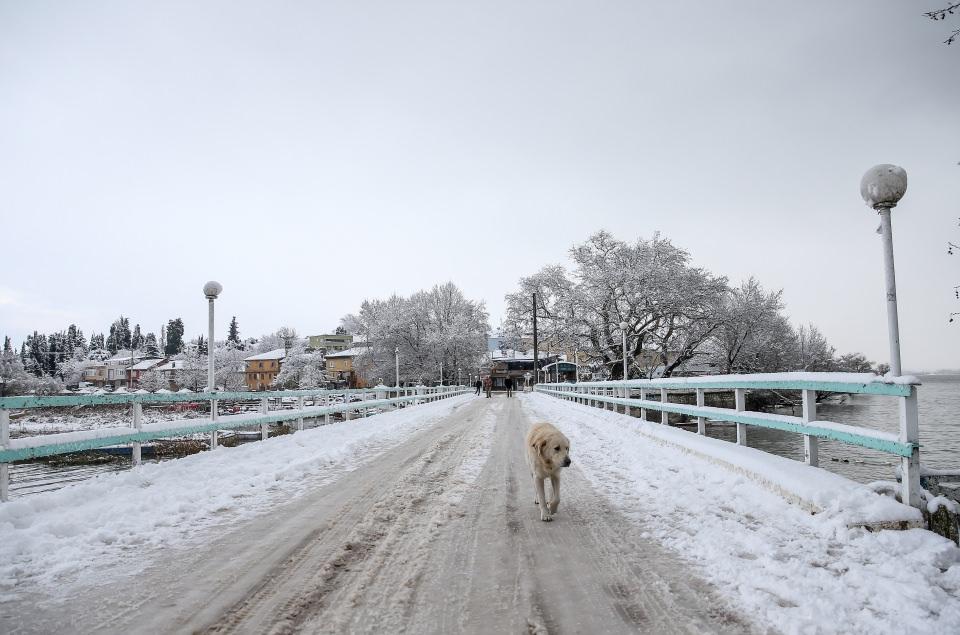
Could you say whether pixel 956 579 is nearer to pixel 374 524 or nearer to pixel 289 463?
pixel 374 524

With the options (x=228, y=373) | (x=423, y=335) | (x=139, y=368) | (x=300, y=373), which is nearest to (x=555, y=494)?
(x=423, y=335)

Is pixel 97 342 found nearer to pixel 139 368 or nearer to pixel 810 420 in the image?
pixel 139 368

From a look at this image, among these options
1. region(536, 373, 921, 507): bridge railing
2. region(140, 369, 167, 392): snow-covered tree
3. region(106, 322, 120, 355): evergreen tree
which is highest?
region(106, 322, 120, 355): evergreen tree

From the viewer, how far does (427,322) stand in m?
65.9

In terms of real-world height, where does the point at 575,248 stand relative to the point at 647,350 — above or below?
above

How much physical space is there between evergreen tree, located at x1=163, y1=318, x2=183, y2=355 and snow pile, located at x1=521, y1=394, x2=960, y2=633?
192498 mm

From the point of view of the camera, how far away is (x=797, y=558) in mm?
3508

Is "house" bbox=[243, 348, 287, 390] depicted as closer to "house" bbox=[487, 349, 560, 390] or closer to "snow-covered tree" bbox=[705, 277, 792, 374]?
"house" bbox=[487, 349, 560, 390]

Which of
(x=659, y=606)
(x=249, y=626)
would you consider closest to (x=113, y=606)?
(x=249, y=626)

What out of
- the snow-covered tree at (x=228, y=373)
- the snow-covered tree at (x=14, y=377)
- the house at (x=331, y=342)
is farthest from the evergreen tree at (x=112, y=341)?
the snow-covered tree at (x=14, y=377)

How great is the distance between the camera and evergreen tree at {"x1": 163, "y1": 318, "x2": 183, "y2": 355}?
170550 mm

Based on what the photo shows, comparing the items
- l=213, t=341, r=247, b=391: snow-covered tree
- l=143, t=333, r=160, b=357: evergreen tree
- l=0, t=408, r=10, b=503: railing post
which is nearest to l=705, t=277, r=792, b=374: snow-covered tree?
l=0, t=408, r=10, b=503: railing post

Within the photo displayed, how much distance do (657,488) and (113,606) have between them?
4972 mm

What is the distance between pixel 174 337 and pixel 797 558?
658 ft
